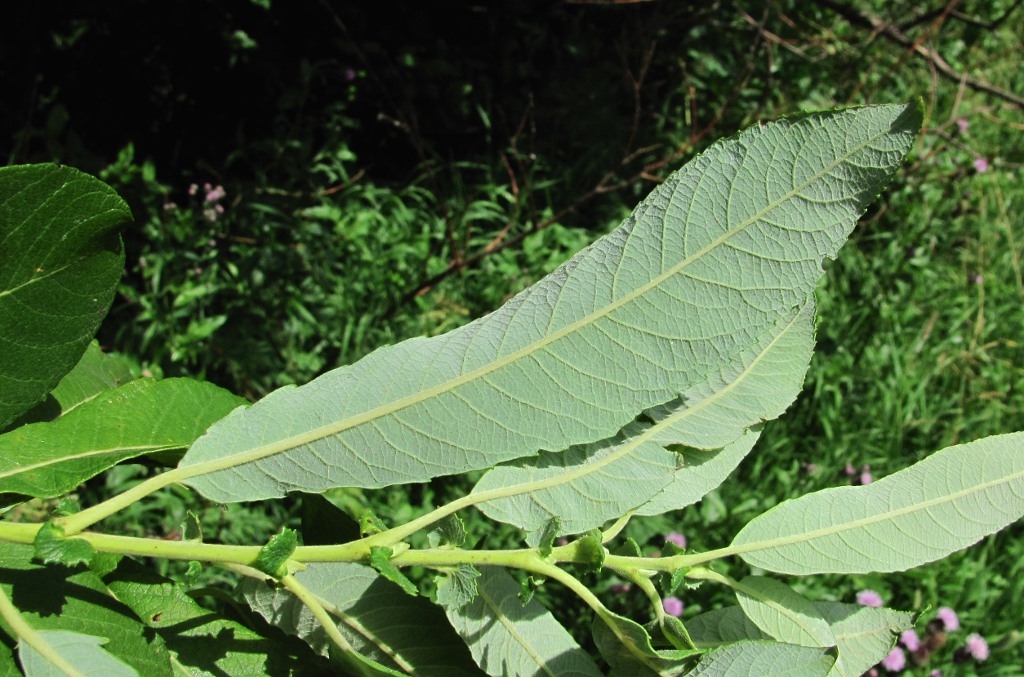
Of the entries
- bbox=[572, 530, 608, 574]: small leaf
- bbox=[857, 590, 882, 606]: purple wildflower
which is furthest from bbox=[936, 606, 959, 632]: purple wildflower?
bbox=[572, 530, 608, 574]: small leaf

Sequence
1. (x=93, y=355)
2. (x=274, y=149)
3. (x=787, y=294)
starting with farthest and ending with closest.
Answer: (x=274, y=149) → (x=93, y=355) → (x=787, y=294)

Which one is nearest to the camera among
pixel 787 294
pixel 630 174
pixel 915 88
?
pixel 787 294

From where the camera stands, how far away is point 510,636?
0.97 m

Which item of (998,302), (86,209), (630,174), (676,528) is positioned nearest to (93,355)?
(86,209)

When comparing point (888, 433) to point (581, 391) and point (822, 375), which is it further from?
point (581, 391)

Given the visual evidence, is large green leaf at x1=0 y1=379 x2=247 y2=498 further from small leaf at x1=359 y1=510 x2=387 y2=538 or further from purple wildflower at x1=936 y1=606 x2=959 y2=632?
purple wildflower at x1=936 y1=606 x2=959 y2=632

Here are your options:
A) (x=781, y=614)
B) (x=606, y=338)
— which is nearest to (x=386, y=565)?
(x=606, y=338)

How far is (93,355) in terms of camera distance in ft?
4.18

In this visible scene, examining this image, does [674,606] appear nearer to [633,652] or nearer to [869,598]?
[869,598]

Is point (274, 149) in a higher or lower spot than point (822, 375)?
higher

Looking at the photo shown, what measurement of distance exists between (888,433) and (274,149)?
9.88ft

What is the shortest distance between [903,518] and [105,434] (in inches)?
35.2

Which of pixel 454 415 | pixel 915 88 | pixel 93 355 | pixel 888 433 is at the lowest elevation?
pixel 888 433

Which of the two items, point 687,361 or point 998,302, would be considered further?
point 998,302
